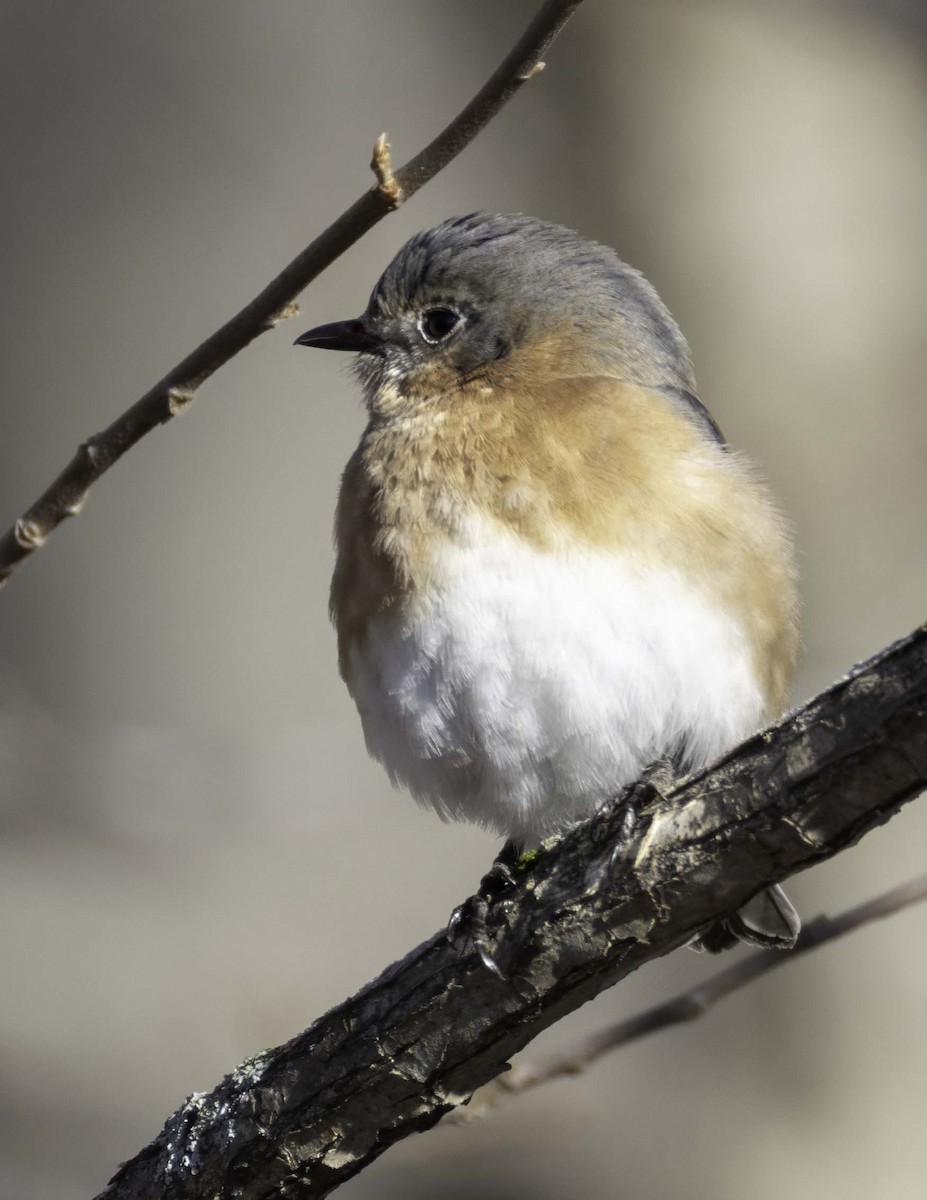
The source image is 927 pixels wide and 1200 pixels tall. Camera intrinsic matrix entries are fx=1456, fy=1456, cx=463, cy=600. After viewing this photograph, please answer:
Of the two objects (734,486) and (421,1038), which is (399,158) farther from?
(421,1038)

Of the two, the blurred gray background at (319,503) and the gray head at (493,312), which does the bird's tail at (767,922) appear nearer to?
the blurred gray background at (319,503)

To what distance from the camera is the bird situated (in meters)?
3.32

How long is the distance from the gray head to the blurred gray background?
1.04m

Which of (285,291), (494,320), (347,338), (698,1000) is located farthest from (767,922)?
(285,291)

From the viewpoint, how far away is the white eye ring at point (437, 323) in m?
4.10

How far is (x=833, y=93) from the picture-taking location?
5723 millimetres

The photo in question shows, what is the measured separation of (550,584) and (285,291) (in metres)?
1.35

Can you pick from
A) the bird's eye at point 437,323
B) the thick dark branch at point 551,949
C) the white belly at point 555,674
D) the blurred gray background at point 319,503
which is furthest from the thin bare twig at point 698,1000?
the bird's eye at point 437,323

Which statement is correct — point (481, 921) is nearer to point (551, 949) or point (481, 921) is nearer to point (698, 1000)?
point (551, 949)

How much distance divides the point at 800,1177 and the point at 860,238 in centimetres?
351

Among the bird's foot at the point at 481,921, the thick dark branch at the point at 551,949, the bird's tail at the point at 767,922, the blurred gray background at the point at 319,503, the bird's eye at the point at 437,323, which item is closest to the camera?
the thick dark branch at the point at 551,949

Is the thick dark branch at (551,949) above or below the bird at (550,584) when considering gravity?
below

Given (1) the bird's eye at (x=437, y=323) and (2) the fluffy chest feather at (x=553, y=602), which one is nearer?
(2) the fluffy chest feather at (x=553, y=602)

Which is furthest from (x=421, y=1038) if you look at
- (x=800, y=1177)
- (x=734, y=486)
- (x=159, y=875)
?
(x=800, y=1177)
